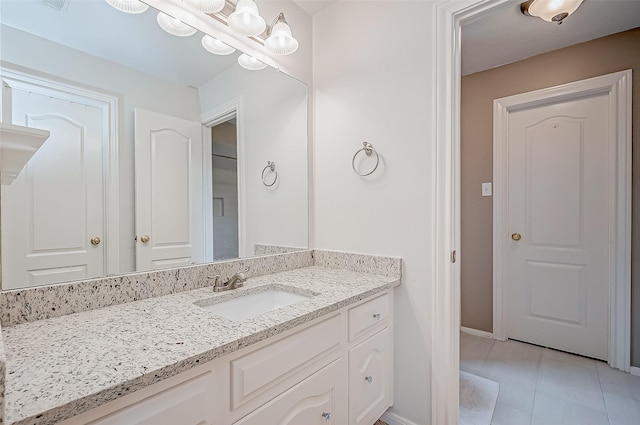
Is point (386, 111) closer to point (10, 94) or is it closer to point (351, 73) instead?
point (351, 73)

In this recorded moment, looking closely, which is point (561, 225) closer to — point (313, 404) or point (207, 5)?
point (313, 404)

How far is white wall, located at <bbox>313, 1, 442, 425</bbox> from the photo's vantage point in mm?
1396

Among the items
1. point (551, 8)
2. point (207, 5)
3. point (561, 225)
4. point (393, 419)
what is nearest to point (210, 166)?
point (207, 5)

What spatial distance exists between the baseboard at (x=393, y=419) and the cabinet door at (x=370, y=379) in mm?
108

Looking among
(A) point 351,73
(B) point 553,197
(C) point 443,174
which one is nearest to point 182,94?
(A) point 351,73

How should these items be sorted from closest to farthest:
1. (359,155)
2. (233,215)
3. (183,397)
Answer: (183,397) → (233,215) → (359,155)

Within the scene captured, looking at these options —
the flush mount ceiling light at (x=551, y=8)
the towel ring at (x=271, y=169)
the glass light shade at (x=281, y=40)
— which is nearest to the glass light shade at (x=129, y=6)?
the glass light shade at (x=281, y=40)

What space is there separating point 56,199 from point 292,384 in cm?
98

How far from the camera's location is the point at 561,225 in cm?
228

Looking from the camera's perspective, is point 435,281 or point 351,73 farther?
point 351,73

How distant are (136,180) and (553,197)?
283 centimetres

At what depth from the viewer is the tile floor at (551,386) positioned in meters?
1.56

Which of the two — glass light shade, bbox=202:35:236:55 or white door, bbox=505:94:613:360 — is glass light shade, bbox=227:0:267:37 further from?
white door, bbox=505:94:613:360

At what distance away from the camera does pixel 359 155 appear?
5.34 ft
